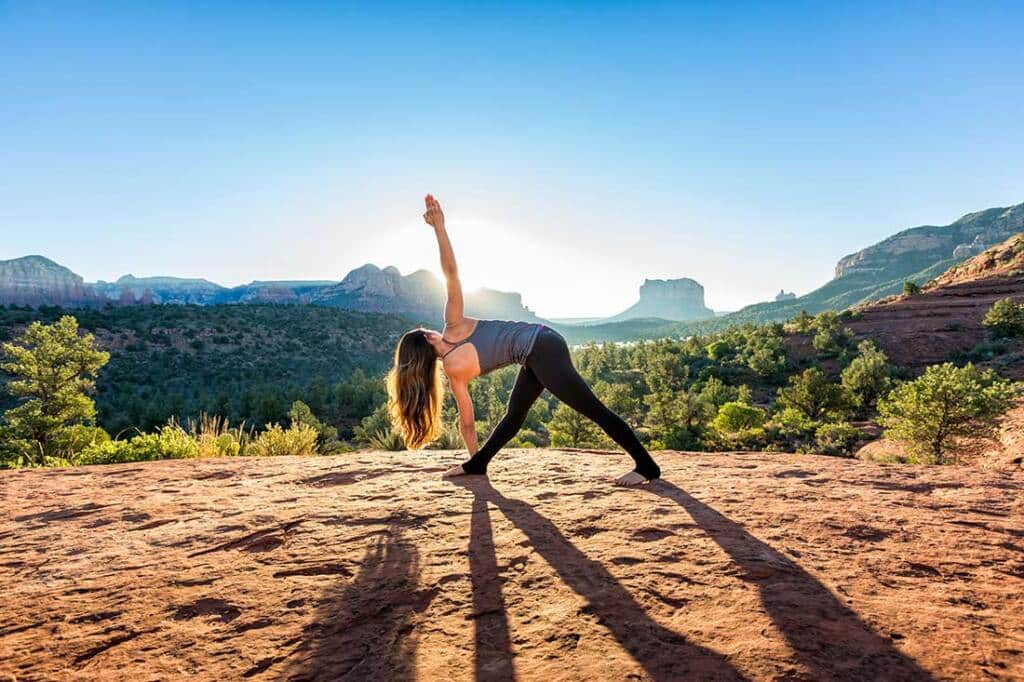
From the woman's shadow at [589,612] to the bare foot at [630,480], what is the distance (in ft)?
3.72

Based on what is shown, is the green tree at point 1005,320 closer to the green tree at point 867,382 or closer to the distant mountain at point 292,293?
the green tree at point 867,382

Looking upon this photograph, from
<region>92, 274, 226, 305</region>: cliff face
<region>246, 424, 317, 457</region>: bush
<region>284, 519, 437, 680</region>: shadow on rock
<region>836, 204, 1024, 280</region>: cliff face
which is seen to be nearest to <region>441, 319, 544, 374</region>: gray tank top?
<region>284, 519, 437, 680</region>: shadow on rock

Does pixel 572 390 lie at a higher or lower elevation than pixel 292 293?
lower

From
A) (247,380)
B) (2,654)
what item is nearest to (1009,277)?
(2,654)

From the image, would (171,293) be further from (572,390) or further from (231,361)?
(572,390)

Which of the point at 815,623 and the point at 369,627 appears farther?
the point at 369,627

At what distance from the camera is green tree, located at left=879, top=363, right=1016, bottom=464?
493 inches

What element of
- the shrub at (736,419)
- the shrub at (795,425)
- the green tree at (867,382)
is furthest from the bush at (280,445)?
the green tree at (867,382)

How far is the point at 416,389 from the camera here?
14.1 ft

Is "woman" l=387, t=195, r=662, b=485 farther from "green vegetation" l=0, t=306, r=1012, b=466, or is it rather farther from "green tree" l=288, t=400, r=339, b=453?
"green tree" l=288, t=400, r=339, b=453

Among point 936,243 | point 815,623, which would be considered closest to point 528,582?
point 815,623

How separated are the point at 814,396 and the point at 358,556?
3010 cm

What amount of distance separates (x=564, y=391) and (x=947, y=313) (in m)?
58.8

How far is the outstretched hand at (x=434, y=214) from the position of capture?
397 centimetres
